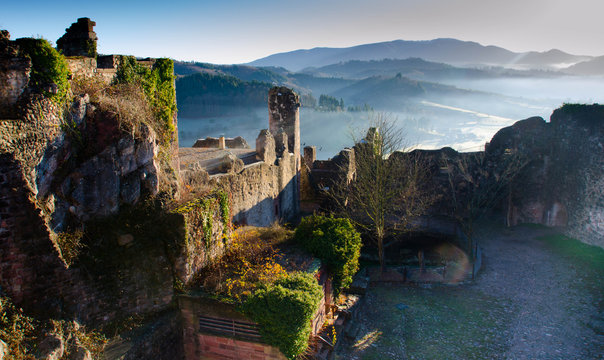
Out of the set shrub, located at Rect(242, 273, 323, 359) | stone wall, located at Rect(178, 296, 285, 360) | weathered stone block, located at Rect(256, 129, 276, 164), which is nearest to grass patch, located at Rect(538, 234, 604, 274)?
weathered stone block, located at Rect(256, 129, 276, 164)

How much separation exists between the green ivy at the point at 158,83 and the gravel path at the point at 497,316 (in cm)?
805

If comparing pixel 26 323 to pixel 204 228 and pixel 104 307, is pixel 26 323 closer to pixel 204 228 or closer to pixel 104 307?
pixel 104 307

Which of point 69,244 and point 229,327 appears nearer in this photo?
point 69,244

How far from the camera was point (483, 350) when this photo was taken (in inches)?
472

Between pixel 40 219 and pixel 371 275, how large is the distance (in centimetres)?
1251

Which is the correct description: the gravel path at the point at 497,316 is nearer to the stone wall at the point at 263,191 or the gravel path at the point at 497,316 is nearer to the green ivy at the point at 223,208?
the green ivy at the point at 223,208

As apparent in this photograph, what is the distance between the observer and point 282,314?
8727mm

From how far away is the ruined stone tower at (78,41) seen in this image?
10906mm

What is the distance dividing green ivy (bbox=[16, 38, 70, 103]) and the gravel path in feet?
31.8

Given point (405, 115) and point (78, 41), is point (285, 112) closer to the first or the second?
point (78, 41)

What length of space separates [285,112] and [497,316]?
1272cm

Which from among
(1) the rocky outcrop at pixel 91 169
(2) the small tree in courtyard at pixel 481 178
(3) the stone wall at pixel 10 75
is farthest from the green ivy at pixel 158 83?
(2) the small tree in courtyard at pixel 481 178

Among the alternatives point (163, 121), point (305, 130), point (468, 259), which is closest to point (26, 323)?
point (163, 121)

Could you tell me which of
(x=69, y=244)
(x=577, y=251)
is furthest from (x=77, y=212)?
(x=577, y=251)
